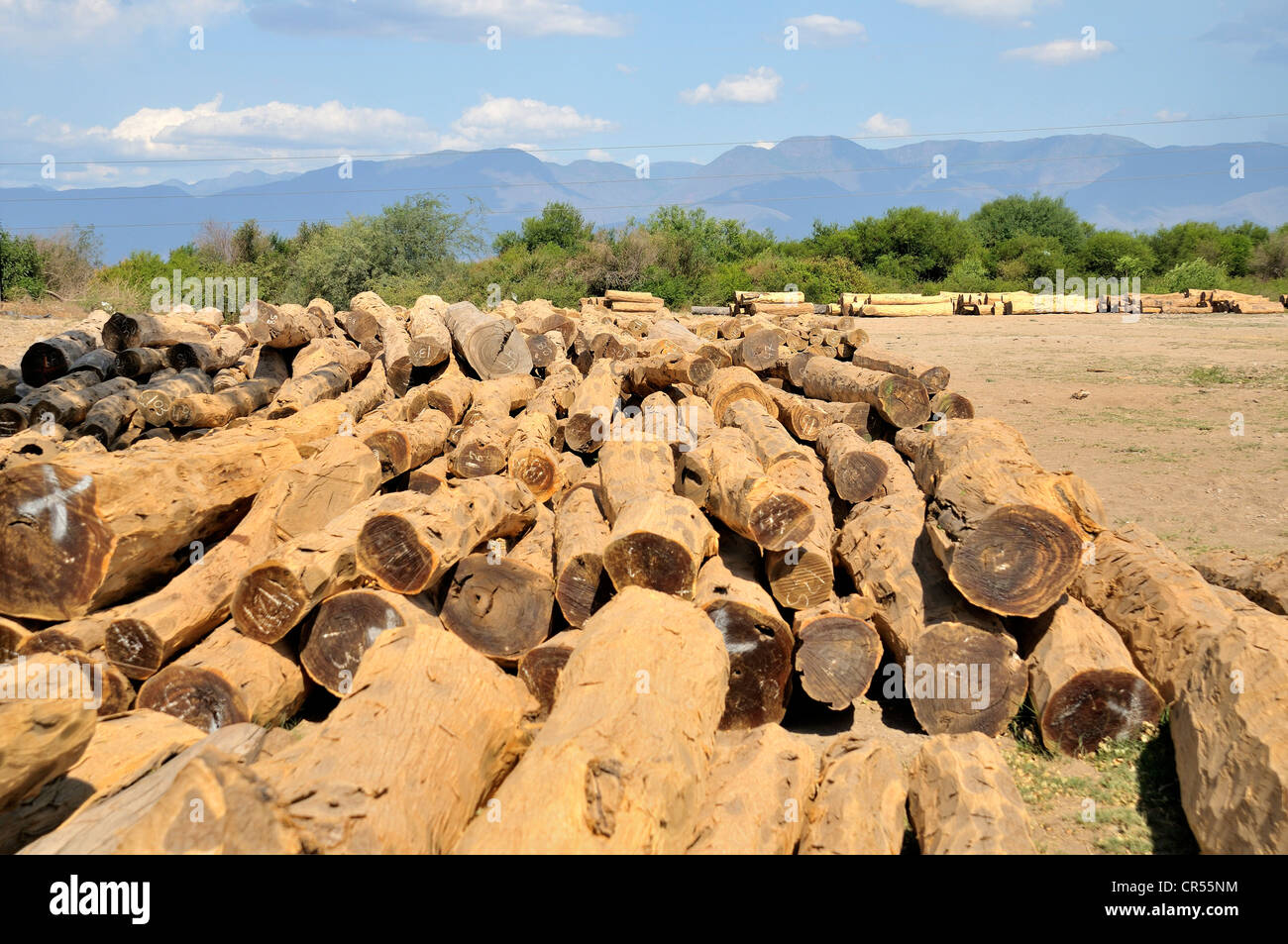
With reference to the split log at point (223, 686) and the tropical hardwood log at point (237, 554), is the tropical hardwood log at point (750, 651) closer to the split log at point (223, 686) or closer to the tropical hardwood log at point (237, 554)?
the split log at point (223, 686)

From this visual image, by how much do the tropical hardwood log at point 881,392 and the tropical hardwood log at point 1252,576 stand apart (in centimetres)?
376

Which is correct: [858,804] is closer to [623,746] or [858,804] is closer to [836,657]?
[623,746]

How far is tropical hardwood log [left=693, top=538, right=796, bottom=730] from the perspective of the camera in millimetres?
4820

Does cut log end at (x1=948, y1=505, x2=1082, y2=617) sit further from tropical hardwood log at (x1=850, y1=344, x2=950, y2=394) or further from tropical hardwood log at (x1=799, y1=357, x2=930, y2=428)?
tropical hardwood log at (x1=850, y1=344, x2=950, y2=394)

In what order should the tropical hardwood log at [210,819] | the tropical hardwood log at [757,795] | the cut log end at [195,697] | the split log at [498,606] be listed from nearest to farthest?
the tropical hardwood log at [210,819] → the tropical hardwood log at [757,795] → the cut log end at [195,697] → the split log at [498,606]

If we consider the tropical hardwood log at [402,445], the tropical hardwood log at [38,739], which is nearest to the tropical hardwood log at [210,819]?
the tropical hardwood log at [38,739]

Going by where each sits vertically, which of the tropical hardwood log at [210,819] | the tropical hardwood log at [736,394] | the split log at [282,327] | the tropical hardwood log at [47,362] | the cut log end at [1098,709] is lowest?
the cut log end at [1098,709]

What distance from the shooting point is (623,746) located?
315 centimetres

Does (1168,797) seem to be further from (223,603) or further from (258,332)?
(258,332)

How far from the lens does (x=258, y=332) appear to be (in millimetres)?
11742

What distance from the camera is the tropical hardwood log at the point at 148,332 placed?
11.6 metres

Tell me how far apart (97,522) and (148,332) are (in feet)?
27.7
